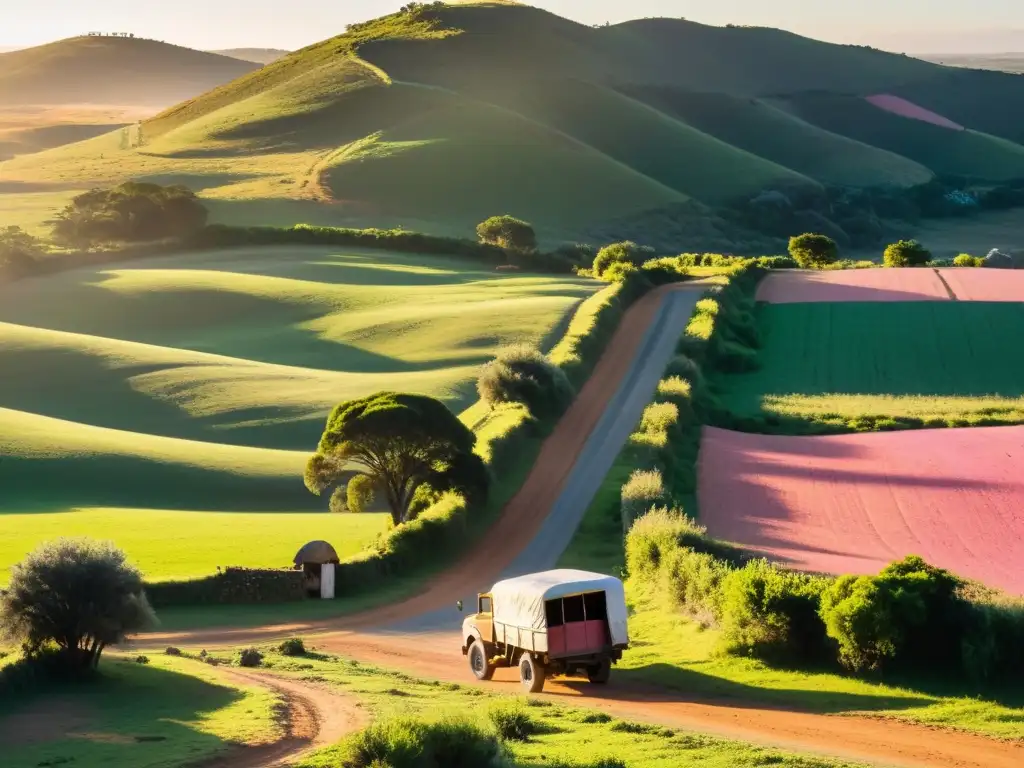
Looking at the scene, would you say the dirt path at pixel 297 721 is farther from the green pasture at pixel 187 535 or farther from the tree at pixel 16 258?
the tree at pixel 16 258

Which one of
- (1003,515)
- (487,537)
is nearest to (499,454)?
(487,537)

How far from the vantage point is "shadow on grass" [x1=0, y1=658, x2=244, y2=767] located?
2172 centimetres

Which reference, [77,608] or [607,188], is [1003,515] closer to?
[77,608]

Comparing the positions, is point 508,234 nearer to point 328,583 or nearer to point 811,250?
point 811,250

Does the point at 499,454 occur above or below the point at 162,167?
below

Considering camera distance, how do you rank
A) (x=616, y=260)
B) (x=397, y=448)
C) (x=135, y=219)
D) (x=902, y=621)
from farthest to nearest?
(x=135, y=219) → (x=616, y=260) → (x=397, y=448) → (x=902, y=621)

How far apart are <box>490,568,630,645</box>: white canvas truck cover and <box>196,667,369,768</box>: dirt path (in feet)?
13.4

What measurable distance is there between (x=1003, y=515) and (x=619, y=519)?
11.6 m

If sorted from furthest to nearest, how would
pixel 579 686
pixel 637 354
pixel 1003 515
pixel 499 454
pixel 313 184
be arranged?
pixel 313 184
pixel 637 354
pixel 499 454
pixel 1003 515
pixel 579 686

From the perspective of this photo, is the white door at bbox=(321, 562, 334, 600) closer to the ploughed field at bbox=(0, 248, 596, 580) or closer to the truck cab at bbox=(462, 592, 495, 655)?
the ploughed field at bbox=(0, 248, 596, 580)

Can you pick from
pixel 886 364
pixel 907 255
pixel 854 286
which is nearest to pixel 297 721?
pixel 886 364

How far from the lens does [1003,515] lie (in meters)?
47.6

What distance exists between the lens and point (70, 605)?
90.5 feet

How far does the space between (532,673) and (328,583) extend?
1448cm
